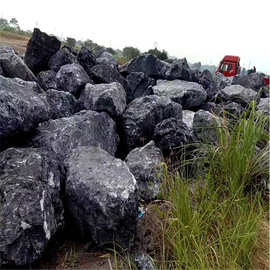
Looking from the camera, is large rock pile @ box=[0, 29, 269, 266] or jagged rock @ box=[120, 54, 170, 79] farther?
jagged rock @ box=[120, 54, 170, 79]

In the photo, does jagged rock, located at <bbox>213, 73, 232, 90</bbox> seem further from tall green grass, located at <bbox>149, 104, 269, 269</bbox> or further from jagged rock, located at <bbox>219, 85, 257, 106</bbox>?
tall green grass, located at <bbox>149, 104, 269, 269</bbox>

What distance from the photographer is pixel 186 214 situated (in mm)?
2223

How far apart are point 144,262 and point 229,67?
68.8ft

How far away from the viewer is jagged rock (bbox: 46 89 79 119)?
3648 millimetres

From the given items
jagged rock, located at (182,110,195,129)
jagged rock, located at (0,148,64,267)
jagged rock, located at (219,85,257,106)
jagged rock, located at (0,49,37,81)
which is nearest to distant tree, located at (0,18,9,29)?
jagged rock, located at (219,85,257,106)

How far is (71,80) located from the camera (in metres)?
4.66

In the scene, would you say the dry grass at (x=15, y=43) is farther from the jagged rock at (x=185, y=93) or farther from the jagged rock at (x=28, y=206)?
the jagged rock at (x=28, y=206)

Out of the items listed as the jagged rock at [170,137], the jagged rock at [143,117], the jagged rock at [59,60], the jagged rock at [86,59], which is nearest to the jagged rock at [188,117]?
the jagged rock at [143,117]

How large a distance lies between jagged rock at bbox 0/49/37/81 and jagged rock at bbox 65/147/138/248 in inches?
99.0

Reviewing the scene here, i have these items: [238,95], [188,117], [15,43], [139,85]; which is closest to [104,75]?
[139,85]

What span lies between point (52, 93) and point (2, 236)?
220cm

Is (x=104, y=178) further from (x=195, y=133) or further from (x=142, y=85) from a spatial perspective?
(x=142, y=85)

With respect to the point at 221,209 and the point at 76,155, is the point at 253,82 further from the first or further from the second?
the point at 76,155

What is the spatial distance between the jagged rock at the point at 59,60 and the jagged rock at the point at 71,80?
2.04ft
